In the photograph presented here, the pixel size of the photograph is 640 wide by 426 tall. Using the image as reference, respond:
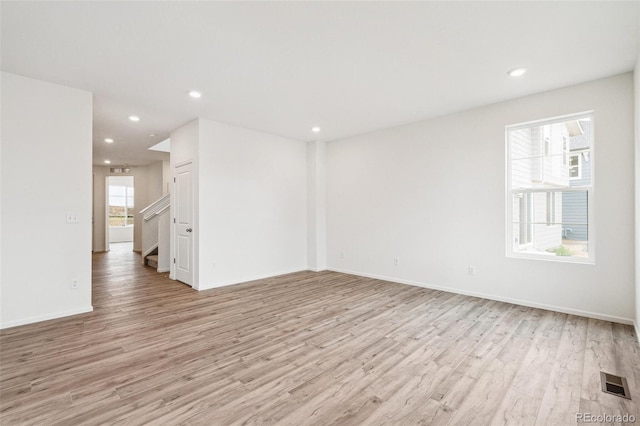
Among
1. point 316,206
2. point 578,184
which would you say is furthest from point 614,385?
point 316,206

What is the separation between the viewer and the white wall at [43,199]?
3211mm

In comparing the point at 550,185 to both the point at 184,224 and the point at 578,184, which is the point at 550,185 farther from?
the point at 184,224

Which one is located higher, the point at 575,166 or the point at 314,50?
the point at 314,50

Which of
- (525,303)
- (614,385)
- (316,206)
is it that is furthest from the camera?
(316,206)

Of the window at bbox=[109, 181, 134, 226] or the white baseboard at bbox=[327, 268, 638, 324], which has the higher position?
the window at bbox=[109, 181, 134, 226]

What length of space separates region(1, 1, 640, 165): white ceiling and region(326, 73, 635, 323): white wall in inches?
13.9

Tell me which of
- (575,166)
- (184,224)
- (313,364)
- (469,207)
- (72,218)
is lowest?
(313,364)

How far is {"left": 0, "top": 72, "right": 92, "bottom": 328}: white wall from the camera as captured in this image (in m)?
3.21

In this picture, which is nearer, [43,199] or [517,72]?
[517,72]

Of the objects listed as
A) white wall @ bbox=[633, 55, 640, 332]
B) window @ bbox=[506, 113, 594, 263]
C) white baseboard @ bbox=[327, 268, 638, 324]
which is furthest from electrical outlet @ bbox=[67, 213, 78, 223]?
white wall @ bbox=[633, 55, 640, 332]

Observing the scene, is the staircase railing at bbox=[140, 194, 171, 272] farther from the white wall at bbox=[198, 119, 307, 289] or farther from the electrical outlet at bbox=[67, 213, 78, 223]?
the electrical outlet at bbox=[67, 213, 78, 223]

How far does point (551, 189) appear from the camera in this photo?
383cm

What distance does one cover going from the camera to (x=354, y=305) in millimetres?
4027

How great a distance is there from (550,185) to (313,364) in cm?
379
